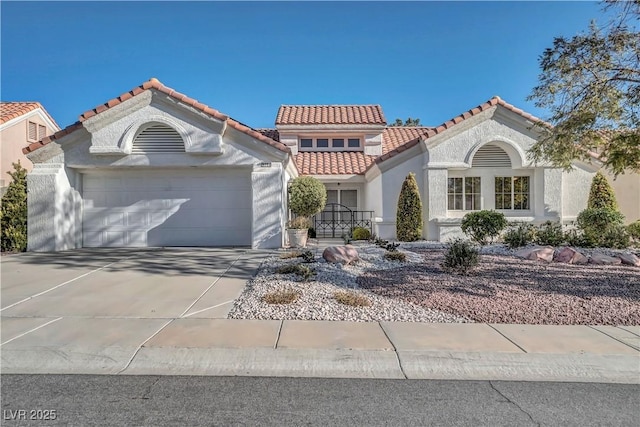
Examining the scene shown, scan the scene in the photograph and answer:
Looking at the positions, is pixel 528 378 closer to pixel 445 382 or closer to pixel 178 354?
pixel 445 382

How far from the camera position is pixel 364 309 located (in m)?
5.96

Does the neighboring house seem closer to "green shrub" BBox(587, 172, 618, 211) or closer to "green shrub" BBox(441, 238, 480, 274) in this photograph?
"green shrub" BBox(441, 238, 480, 274)

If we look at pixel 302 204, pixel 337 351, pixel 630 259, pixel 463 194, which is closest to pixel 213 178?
pixel 302 204

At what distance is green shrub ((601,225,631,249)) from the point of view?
11.4 meters

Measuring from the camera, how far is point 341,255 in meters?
9.07

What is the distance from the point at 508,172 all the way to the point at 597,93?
585cm

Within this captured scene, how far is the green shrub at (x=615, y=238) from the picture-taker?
11.4m

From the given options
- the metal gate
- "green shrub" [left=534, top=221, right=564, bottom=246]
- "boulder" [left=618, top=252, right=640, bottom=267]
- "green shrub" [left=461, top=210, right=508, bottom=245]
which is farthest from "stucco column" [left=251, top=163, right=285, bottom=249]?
"boulder" [left=618, top=252, right=640, bottom=267]

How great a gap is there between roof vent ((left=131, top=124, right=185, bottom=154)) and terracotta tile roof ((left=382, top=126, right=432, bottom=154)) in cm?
1093

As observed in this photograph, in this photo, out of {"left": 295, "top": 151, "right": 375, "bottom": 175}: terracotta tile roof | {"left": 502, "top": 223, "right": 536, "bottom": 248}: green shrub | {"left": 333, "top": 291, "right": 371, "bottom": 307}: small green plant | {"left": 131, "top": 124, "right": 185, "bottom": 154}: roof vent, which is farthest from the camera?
{"left": 295, "top": 151, "right": 375, "bottom": 175}: terracotta tile roof

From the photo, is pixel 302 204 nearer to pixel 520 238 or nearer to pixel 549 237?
pixel 520 238

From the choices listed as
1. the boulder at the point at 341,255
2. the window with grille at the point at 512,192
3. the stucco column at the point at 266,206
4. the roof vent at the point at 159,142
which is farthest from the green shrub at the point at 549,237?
the roof vent at the point at 159,142

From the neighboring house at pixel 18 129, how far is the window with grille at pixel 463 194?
1833cm

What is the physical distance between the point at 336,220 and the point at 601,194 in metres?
10.2
